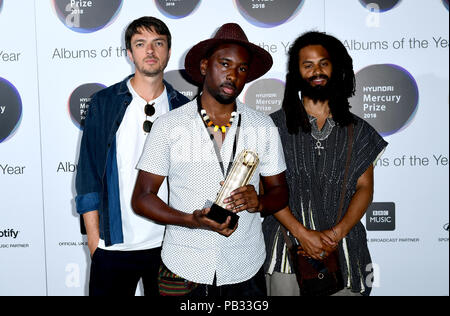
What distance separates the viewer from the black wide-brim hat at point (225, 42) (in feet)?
6.48

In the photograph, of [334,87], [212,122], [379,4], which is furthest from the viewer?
[379,4]

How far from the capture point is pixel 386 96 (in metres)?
3.28

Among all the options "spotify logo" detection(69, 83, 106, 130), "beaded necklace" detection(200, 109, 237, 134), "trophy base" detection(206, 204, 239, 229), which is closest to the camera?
"trophy base" detection(206, 204, 239, 229)

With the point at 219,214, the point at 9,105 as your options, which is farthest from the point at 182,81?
the point at 219,214

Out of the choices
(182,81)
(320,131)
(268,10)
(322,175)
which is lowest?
(322,175)

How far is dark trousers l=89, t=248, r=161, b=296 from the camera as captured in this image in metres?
2.43

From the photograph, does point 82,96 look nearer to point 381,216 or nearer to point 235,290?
point 235,290

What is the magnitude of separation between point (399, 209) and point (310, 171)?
1.53 metres

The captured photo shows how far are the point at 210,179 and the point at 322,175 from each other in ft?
2.64

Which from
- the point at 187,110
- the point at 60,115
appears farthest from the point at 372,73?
the point at 60,115

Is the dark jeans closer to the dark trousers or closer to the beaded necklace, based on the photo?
the dark trousers

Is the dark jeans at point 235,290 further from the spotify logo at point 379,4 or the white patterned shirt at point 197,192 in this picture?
the spotify logo at point 379,4

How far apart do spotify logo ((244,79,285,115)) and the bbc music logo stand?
48.6 inches

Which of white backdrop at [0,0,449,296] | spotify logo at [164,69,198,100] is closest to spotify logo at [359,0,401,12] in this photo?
white backdrop at [0,0,449,296]
